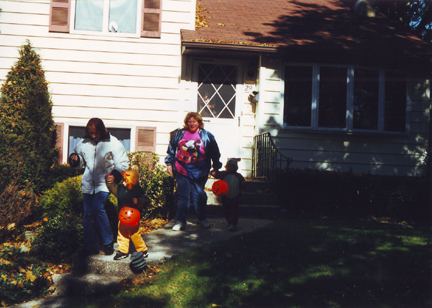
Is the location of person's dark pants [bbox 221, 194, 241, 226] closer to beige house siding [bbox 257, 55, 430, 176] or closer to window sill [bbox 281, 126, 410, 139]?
beige house siding [bbox 257, 55, 430, 176]

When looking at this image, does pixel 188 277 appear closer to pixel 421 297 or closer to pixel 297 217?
pixel 421 297

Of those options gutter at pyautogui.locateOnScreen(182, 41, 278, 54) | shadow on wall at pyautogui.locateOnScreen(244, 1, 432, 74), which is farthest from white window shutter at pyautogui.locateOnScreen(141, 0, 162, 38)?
shadow on wall at pyautogui.locateOnScreen(244, 1, 432, 74)

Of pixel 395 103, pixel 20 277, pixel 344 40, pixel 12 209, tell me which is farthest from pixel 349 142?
pixel 20 277

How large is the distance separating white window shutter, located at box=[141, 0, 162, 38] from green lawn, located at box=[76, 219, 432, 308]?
5481mm

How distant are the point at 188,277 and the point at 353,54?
674 cm

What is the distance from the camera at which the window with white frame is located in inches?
361

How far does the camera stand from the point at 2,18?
334 inches

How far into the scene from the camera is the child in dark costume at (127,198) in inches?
171

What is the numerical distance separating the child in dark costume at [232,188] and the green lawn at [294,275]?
47 centimetres

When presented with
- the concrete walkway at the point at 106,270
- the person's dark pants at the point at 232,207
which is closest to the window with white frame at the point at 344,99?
the person's dark pants at the point at 232,207

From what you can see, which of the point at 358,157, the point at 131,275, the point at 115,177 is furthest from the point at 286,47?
the point at 131,275

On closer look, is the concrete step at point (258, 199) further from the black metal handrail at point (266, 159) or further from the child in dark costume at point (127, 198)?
the child in dark costume at point (127, 198)

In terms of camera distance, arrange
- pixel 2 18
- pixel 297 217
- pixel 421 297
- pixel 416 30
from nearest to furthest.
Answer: pixel 421 297, pixel 297 217, pixel 2 18, pixel 416 30

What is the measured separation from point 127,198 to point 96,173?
0.53m
